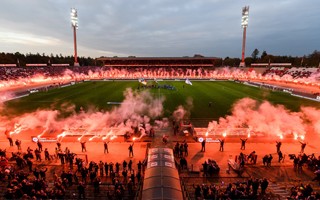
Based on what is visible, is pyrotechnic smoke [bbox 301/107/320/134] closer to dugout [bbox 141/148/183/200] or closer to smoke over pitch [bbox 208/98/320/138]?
smoke over pitch [bbox 208/98/320/138]

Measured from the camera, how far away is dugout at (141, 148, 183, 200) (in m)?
9.53

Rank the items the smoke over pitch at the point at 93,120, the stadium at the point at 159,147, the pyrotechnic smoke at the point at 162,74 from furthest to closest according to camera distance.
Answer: the pyrotechnic smoke at the point at 162,74 < the smoke over pitch at the point at 93,120 < the stadium at the point at 159,147

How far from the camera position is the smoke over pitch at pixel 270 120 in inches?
968

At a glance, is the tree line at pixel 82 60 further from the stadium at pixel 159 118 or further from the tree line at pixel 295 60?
the stadium at pixel 159 118

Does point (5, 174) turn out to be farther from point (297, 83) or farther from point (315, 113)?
point (297, 83)

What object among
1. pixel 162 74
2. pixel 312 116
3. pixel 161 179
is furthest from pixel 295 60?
pixel 161 179

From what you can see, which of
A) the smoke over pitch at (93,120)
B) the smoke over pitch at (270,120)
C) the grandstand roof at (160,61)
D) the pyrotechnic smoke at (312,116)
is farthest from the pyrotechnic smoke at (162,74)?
the smoke over pitch at (93,120)

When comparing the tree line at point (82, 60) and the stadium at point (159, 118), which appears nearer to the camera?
the stadium at point (159, 118)

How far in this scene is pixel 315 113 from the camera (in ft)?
106

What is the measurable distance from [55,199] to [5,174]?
5280mm

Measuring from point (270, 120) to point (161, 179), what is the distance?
74.1 ft

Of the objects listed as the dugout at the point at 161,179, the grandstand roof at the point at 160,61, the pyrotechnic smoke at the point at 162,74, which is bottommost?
the dugout at the point at 161,179

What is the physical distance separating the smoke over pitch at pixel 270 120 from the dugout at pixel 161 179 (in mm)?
12884

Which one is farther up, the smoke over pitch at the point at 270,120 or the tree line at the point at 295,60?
the tree line at the point at 295,60
